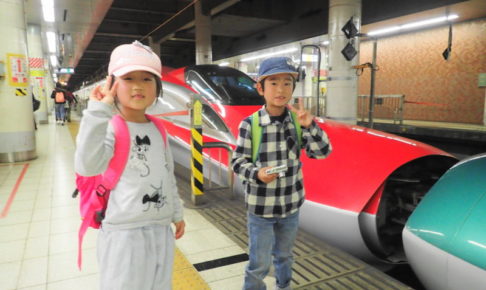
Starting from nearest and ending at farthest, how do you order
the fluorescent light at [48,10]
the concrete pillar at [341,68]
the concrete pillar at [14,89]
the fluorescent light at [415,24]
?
1. the concrete pillar at [14,89]
2. the concrete pillar at [341,68]
3. the fluorescent light at [415,24]
4. the fluorescent light at [48,10]

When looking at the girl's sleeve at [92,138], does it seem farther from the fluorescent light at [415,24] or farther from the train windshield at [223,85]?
the fluorescent light at [415,24]

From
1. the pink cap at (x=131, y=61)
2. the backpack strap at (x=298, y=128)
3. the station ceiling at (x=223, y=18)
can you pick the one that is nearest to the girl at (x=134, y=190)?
the pink cap at (x=131, y=61)

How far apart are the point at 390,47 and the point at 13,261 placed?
14.1m

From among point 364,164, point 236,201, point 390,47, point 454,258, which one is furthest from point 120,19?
point 454,258

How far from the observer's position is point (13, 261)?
9.27 feet

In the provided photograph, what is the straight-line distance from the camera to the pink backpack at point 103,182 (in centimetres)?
135

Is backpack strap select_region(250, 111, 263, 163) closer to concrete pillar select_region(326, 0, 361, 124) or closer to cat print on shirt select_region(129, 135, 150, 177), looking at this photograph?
cat print on shirt select_region(129, 135, 150, 177)

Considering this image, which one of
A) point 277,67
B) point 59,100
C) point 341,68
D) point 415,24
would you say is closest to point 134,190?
point 277,67

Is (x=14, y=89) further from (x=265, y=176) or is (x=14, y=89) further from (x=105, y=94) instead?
(x=265, y=176)

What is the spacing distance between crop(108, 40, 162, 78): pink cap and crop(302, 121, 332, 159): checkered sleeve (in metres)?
0.86

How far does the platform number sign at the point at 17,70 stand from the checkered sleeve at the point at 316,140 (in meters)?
6.40

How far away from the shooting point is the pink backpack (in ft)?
4.42

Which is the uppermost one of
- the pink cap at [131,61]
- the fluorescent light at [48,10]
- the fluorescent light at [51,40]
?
the fluorescent light at [51,40]

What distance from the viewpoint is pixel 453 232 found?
1957 mm
